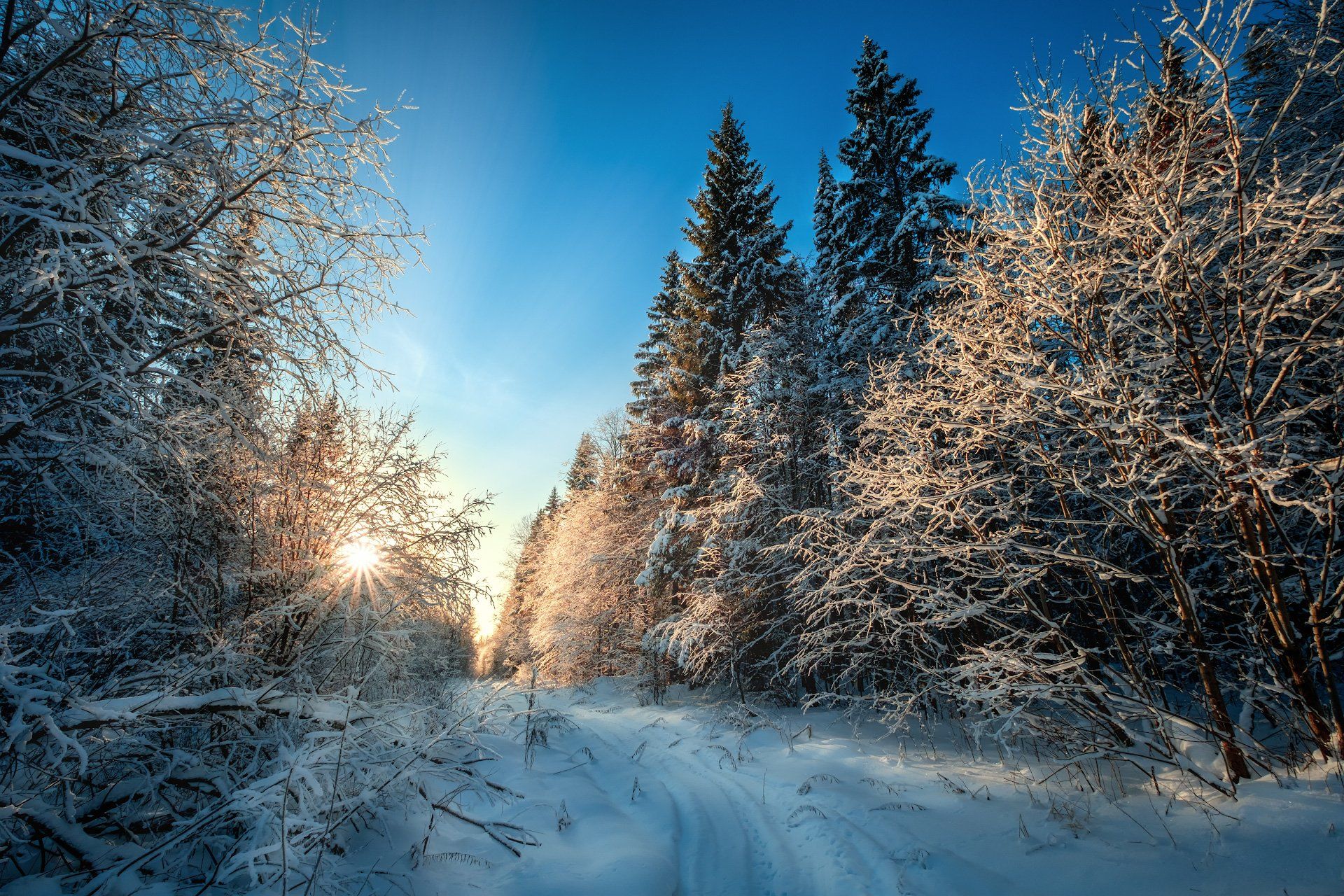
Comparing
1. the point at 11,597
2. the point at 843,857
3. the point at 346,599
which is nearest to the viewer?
the point at 843,857

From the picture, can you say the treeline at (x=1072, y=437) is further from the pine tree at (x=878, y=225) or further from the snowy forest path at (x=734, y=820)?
the snowy forest path at (x=734, y=820)

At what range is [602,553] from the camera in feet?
55.7

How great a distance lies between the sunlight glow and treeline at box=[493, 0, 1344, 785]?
633 cm

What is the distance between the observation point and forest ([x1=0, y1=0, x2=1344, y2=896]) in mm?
2975

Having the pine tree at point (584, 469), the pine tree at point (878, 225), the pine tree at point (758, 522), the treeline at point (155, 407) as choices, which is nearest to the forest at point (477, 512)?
the treeline at point (155, 407)

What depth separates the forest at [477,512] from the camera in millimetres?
2975

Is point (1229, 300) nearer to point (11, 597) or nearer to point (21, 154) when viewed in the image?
point (21, 154)

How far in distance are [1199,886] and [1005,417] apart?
12.1 ft

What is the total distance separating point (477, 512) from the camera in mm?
9234

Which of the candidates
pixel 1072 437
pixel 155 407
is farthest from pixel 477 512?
pixel 1072 437

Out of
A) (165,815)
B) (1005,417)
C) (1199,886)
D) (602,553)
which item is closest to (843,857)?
(1199,886)

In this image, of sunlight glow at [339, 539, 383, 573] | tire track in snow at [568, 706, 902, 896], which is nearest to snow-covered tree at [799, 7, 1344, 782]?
tire track in snow at [568, 706, 902, 896]

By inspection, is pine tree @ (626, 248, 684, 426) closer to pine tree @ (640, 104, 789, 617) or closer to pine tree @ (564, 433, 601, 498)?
pine tree @ (640, 104, 789, 617)

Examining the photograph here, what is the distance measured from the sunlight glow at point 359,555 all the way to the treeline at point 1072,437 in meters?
6.33
